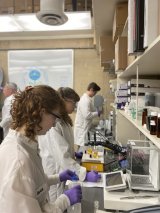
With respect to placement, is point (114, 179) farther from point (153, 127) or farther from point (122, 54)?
point (122, 54)

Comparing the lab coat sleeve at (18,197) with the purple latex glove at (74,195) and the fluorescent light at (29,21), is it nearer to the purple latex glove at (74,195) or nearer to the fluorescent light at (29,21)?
the purple latex glove at (74,195)

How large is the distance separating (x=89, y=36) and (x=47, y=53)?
39.4 inches

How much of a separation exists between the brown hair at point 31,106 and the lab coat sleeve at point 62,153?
777 millimetres

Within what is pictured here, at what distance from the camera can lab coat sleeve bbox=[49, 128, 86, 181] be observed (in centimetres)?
193

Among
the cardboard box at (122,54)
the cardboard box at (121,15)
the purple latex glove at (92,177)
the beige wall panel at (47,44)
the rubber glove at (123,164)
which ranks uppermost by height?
the beige wall panel at (47,44)

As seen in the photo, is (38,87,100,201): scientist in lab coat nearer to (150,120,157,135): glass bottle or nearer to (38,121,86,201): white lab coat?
(38,121,86,201): white lab coat

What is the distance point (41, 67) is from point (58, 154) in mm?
4001

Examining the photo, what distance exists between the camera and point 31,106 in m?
1.12

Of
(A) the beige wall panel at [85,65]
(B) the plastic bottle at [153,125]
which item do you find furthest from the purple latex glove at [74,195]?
(A) the beige wall panel at [85,65]

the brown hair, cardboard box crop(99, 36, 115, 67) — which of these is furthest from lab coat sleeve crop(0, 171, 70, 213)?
cardboard box crop(99, 36, 115, 67)

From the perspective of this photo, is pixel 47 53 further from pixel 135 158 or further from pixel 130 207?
pixel 130 207

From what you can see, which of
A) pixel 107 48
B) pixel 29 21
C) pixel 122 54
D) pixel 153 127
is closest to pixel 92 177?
pixel 153 127

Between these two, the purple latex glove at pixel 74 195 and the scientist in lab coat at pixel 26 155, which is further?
the purple latex glove at pixel 74 195

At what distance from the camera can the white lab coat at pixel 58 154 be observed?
1.93 metres
